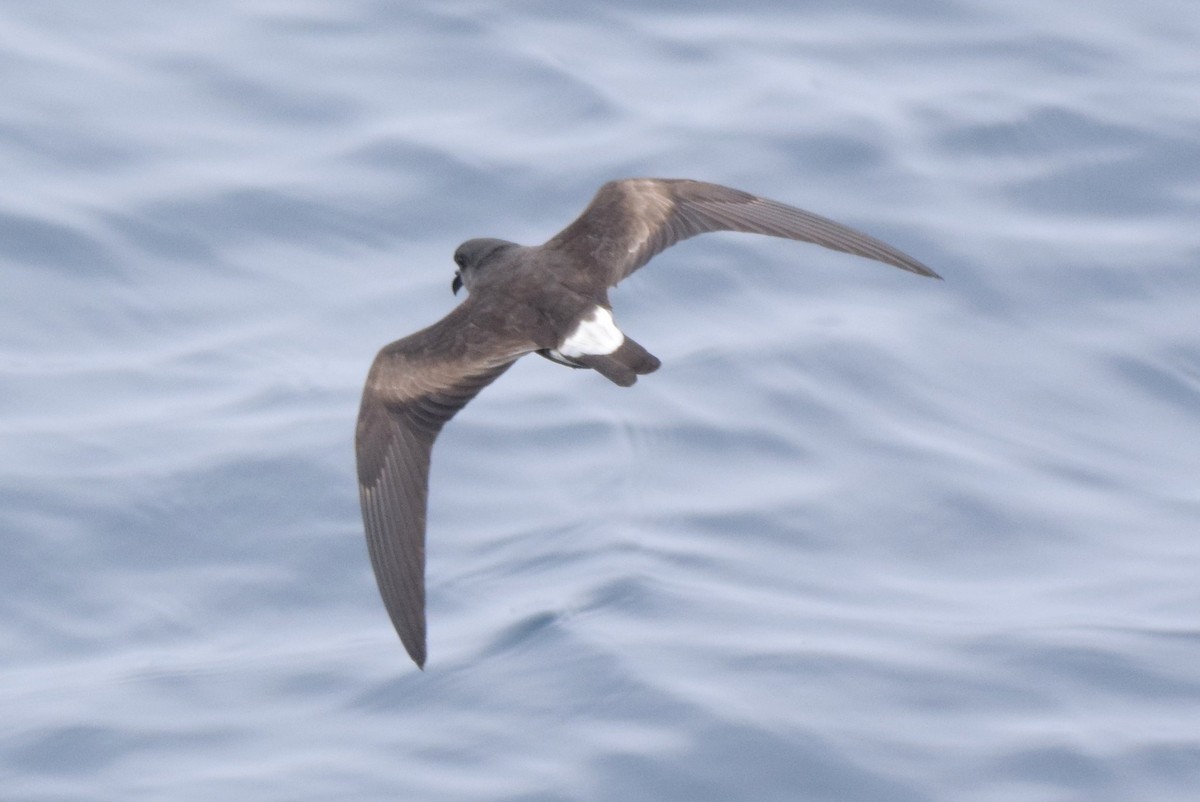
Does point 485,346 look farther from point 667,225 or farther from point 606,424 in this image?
point 606,424

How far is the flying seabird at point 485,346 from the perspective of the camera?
6059 millimetres

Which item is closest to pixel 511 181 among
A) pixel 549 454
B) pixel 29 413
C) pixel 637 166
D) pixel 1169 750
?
pixel 637 166

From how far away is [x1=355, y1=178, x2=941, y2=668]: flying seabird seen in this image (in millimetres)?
6059

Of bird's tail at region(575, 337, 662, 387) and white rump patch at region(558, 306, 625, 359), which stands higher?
white rump patch at region(558, 306, 625, 359)

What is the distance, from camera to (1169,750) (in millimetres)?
9133

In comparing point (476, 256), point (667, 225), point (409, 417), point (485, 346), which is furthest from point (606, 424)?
point (485, 346)

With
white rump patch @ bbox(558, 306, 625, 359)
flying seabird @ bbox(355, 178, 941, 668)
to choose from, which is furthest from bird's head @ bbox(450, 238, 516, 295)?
white rump patch @ bbox(558, 306, 625, 359)

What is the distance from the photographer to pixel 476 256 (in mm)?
6840

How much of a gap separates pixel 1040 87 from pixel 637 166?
2.91 metres

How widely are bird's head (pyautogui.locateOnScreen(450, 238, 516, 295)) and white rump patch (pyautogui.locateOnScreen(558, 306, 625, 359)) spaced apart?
64 centimetres

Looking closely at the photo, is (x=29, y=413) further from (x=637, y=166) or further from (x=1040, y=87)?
(x=1040, y=87)

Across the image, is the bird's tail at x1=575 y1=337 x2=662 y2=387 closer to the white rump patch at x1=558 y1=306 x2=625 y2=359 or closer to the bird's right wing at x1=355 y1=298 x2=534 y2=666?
the white rump patch at x1=558 y1=306 x2=625 y2=359

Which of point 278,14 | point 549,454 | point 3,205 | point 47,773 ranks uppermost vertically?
point 278,14

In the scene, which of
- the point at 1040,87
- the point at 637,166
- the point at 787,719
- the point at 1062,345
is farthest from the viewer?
the point at 1040,87
